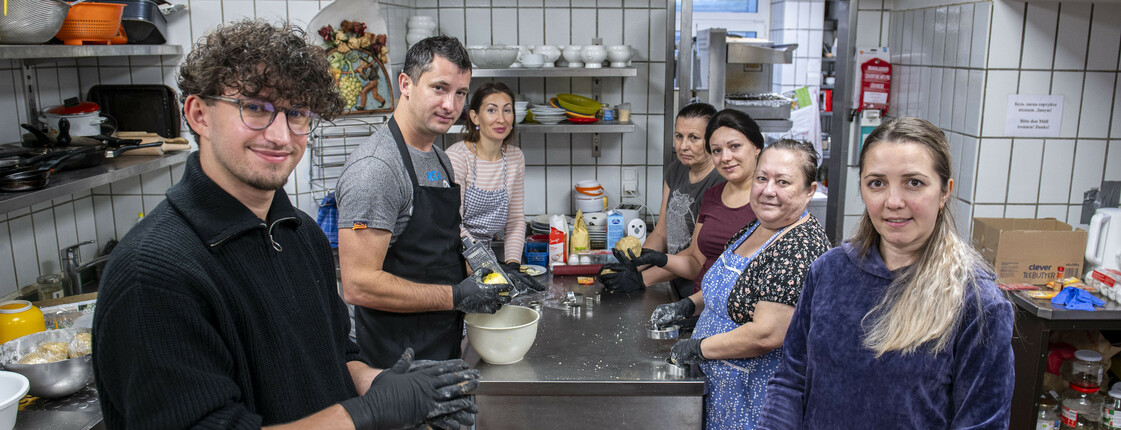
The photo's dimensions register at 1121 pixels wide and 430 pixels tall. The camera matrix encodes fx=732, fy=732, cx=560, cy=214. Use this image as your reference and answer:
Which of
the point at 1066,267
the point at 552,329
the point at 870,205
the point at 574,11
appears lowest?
the point at 552,329

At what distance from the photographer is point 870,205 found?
150 cm

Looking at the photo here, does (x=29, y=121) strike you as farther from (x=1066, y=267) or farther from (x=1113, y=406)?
(x=1113, y=406)

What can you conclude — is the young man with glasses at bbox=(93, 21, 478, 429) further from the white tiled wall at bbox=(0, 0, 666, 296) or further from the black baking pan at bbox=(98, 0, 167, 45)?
the white tiled wall at bbox=(0, 0, 666, 296)

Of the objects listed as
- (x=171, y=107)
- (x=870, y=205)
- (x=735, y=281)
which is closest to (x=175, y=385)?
(x=870, y=205)

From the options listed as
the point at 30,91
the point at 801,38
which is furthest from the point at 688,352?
the point at 801,38

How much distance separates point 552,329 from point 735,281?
0.83 m

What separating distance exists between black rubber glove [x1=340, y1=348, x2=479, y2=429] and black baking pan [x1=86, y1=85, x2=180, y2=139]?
8.55ft

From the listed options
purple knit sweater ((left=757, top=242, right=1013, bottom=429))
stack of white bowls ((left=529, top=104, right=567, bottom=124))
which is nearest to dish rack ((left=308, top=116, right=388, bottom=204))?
stack of white bowls ((left=529, top=104, right=567, bottom=124))

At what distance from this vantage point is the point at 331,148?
368 centimetres

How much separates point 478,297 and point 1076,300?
2.14 metres

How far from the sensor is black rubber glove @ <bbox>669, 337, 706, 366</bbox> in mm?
2137

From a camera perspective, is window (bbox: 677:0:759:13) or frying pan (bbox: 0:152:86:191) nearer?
frying pan (bbox: 0:152:86:191)

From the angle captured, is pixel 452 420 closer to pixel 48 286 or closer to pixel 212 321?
pixel 212 321

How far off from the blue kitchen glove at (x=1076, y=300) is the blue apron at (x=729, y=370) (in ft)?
4.34
